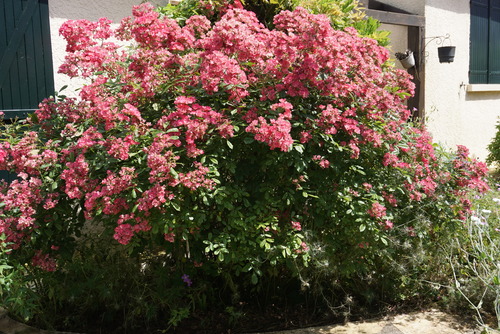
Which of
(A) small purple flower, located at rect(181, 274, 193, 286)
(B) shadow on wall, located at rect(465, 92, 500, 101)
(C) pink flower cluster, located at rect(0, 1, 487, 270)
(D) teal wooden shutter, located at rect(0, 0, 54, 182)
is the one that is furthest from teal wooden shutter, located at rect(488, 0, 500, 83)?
(A) small purple flower, located at rect(181, 274, 193, 286)

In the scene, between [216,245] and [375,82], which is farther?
[375,82]

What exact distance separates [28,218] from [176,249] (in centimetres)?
93

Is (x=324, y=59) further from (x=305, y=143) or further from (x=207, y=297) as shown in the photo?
(x=207, y=297)

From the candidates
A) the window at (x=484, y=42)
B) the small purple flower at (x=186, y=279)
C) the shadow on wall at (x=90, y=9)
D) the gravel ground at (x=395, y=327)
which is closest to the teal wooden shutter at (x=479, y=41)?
the window at (x=484, y=42)

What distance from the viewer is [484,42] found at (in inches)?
376

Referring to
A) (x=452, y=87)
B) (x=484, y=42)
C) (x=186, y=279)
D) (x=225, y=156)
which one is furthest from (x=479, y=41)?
(x=186, y=279)

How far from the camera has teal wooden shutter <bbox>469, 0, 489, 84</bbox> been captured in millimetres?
9273

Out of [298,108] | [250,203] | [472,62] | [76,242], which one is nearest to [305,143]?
[298,108]

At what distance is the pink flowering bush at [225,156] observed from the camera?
297cm

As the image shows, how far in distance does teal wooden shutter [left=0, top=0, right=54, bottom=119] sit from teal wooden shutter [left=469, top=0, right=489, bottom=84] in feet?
22.9

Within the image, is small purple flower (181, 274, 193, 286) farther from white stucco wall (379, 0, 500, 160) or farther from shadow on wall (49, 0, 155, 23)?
white stucco wall (379, 0, 500, 160)

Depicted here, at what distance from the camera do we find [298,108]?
325 cm

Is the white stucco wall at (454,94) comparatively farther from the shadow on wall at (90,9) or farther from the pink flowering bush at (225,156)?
the pink flowering bush at (225,156)

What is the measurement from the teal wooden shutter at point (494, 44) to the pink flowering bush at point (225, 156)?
691 centimetres
